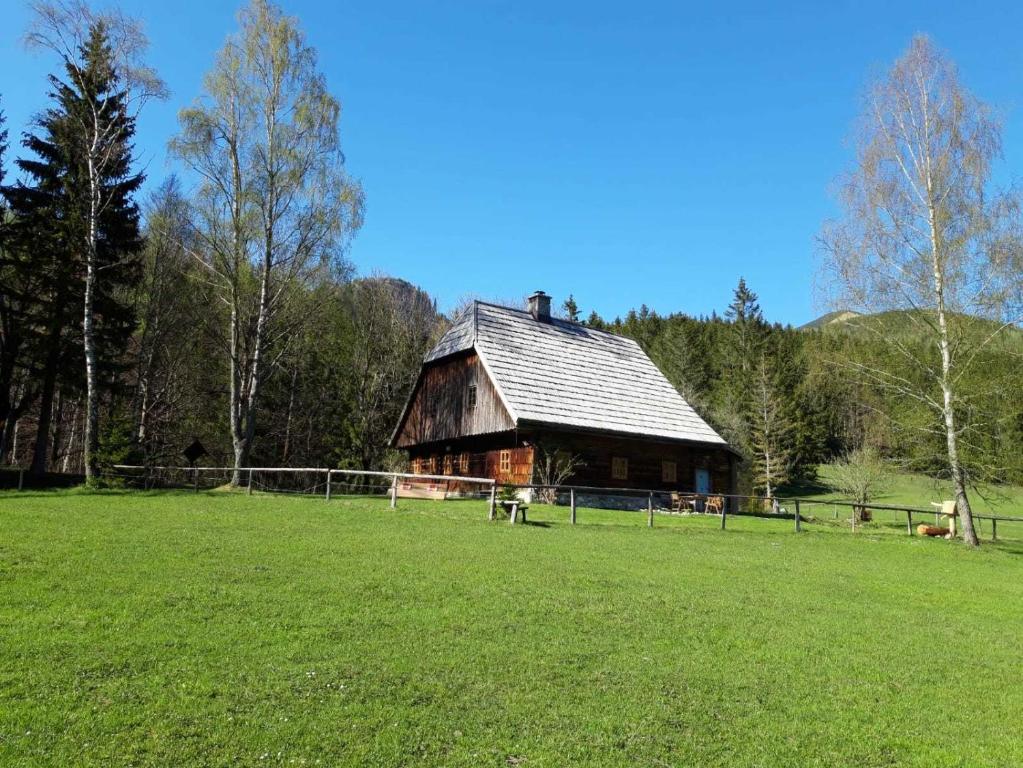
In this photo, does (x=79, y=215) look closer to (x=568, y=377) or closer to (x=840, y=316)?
(x=568, y=377)

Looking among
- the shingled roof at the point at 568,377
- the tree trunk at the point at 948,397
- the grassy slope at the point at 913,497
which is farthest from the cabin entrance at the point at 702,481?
the tree trunk at the point at 948,397

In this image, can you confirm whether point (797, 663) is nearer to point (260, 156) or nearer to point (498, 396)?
point (498, 396)

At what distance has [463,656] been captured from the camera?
7.02 metres

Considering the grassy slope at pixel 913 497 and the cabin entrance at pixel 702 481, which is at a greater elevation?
the cabin entrance at pixel 702 481

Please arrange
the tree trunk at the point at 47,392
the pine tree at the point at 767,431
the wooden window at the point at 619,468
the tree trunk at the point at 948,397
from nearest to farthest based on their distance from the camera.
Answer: the tree trunk at the point at 948,397, the tree trunk at the point at 47,392, the wooden window at the point at 619,468, the pine tree at the point at 767,431

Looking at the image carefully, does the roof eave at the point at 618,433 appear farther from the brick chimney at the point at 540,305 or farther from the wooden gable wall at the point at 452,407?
the brick chimney at the point at 540,305

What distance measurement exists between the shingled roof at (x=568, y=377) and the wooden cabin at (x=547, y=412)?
62mm

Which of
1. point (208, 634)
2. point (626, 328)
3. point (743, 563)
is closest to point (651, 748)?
point (208, 634)

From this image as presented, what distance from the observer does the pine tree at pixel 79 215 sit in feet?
75.0

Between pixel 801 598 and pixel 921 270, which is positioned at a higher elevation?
pixel 921 270

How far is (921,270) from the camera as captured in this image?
21250 mm

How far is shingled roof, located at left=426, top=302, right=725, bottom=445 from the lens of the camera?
86.7 feet

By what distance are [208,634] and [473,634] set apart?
109 inches

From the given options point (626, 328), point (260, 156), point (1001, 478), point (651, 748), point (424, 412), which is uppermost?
point (626, 328)
